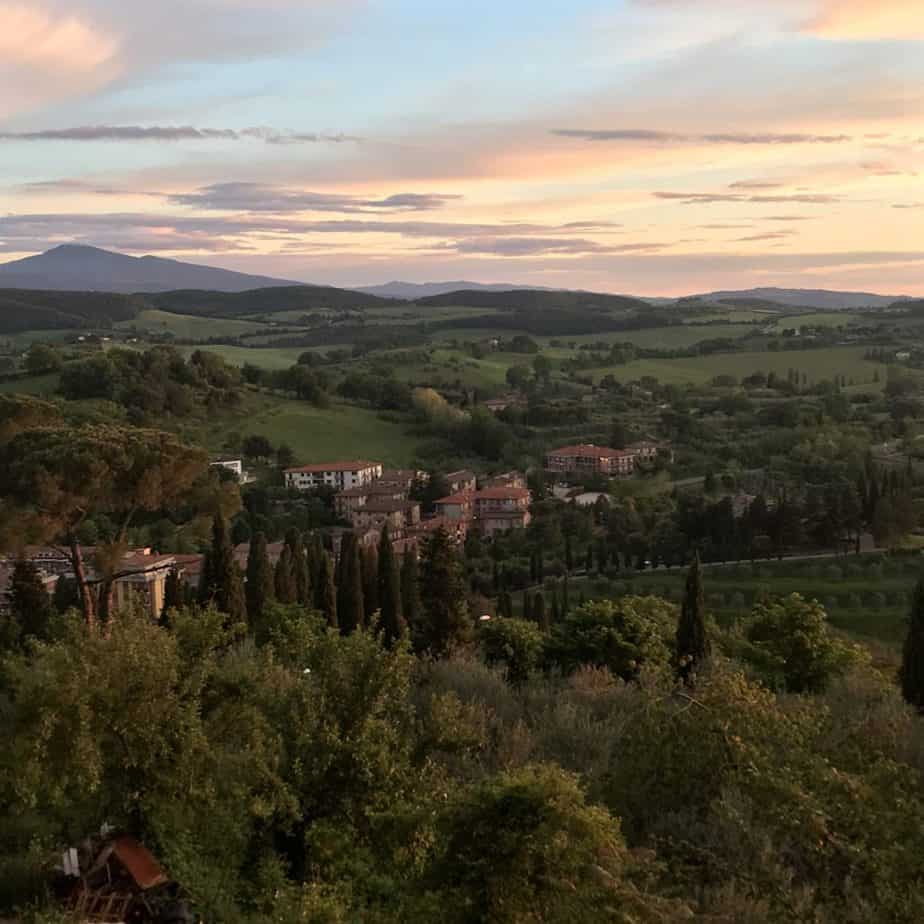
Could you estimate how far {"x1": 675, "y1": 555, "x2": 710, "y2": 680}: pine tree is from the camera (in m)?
22.6

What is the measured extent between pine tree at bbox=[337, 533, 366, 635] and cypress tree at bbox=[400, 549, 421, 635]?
179 cm

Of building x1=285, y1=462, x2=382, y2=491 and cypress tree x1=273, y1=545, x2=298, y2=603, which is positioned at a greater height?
cypress tree x1=273, y1=545, x2=298, y2=603

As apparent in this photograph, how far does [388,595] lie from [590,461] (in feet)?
135

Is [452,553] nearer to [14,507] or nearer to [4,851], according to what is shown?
[14,507]

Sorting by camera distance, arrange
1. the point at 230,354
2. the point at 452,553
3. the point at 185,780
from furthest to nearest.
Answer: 1. the point at 230,354
2. the point at 452,553
3. the point at 185,780

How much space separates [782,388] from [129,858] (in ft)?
301

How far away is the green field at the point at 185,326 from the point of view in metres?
142

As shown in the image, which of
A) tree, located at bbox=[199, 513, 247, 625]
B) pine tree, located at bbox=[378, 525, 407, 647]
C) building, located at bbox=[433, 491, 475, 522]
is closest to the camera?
tree, located at bbox=[199, 513, 247, 625]

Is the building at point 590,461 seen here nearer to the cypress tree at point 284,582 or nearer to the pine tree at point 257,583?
the cypress tree at point 284,582

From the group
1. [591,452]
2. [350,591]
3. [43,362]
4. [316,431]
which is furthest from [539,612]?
[43,362]

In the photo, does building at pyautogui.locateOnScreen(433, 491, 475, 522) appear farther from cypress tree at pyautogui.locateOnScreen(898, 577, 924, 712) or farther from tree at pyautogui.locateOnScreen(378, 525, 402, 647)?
cypress tree at pyautogui.locateOnScreen(898, 577, 924, 712)

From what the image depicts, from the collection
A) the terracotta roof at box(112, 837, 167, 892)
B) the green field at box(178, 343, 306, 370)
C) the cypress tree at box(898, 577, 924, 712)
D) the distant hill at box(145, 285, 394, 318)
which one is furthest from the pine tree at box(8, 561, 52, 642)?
the distant hill at box(145, 285, 394, 318)

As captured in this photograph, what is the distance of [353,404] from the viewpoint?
84188mm

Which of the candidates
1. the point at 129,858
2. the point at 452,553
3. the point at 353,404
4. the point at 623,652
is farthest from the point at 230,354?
the point at 129,858
